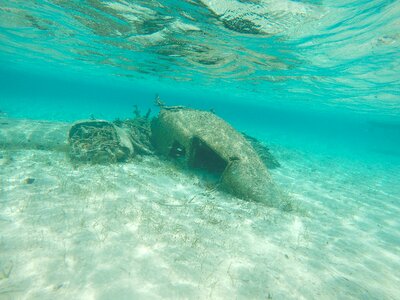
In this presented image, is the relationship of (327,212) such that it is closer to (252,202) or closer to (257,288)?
(252,202)

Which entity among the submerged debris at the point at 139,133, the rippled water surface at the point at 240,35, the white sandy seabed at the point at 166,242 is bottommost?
the submerged debris at the point at 139,133

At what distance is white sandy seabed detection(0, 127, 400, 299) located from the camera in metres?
4.39

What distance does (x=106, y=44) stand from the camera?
2236 centimetres

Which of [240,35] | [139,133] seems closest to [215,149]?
[139,133]

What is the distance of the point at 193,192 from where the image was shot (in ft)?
29.9

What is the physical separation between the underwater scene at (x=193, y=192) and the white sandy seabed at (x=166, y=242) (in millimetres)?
36

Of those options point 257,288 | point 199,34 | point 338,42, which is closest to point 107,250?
point 257,288

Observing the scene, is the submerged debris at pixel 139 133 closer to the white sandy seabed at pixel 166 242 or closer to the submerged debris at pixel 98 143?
the submerged debris at pixel 98 143

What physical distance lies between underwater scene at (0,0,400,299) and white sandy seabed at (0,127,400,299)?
4 centimetres

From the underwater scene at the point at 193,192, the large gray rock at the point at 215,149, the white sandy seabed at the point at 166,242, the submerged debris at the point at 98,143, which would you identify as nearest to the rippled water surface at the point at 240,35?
the underwater scene at the point at 193,192

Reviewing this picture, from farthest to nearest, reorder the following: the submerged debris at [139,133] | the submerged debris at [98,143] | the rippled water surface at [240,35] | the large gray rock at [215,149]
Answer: the rippled water surface at [240,35]
the submerged debris at [139,133]
the submerged debris at [98,143]
the large gray rock at [215,149]

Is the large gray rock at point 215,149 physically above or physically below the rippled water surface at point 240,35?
below

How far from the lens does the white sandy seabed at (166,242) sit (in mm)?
4391

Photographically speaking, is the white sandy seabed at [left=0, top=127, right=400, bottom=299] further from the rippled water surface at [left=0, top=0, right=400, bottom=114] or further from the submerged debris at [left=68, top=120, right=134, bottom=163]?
the rippled water surface at [left=0, top=0, right=400, bottom=114]
